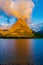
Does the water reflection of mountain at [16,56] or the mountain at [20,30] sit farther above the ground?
the mountain at [20,30]

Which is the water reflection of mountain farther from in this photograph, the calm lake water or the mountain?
the mountain

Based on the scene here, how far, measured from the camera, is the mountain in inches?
177

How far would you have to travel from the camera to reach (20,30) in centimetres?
461

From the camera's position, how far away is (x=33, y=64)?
67.0 inches

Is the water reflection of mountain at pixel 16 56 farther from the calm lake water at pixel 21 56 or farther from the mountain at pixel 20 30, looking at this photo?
the mountain at pixel 20 30

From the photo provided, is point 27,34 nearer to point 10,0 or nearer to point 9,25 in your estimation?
point 9,25

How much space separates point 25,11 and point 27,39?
822 mm

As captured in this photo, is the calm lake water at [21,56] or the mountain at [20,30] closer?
the calm lake water at [21,56]

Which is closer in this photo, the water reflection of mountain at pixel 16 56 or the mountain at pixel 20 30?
the water reflection of mountain at pixel 16 56

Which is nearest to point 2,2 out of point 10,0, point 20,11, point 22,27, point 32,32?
point 10,0

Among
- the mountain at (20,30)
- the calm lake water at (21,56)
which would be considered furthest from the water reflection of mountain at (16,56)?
the mountain at (20,30)

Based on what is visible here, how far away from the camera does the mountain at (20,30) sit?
4.50 m

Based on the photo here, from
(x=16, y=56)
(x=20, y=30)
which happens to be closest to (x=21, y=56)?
(x=16, y=56)

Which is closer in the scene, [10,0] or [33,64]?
[33,64]
